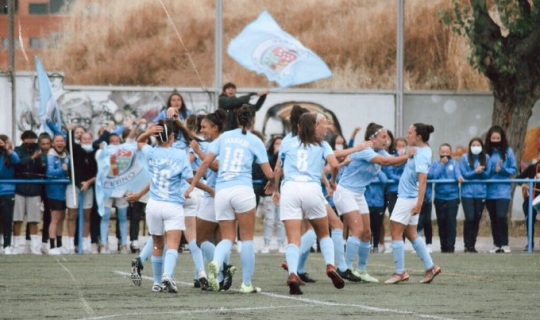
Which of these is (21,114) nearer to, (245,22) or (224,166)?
(245,22)

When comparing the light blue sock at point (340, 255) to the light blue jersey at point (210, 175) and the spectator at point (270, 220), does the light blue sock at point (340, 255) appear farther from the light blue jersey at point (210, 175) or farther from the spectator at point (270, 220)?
the spectator at point (270, 220)

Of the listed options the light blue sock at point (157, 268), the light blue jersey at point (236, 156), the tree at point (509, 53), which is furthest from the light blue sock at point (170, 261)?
the tree at point (509, 53)

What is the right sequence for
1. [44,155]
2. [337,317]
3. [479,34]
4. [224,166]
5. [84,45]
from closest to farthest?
1. [337,317]
2. [224,166]
3. [44,155]
4. [479,34]
5. [84,45]

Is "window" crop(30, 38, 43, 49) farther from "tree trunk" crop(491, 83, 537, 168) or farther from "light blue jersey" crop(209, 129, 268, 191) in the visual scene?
"light blue jersey" crop(209, 129, 268, 191)

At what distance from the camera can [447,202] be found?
2383 centimetres

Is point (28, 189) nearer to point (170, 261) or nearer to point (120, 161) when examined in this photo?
point (120, 161)

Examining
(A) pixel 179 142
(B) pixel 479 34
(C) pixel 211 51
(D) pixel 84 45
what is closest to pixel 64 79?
(D) pixel 84 45

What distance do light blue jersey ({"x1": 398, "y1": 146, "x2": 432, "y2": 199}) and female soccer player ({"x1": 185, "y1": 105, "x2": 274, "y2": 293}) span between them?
87.4 inches

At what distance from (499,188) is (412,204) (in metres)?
7.78

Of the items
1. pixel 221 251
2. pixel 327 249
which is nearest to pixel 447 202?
pixel 327 249

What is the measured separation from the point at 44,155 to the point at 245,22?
7090 mm

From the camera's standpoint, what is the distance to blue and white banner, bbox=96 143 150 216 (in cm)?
2322

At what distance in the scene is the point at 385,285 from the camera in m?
16.2

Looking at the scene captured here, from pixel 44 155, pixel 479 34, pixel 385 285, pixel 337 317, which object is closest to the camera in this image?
pixel 337 317
